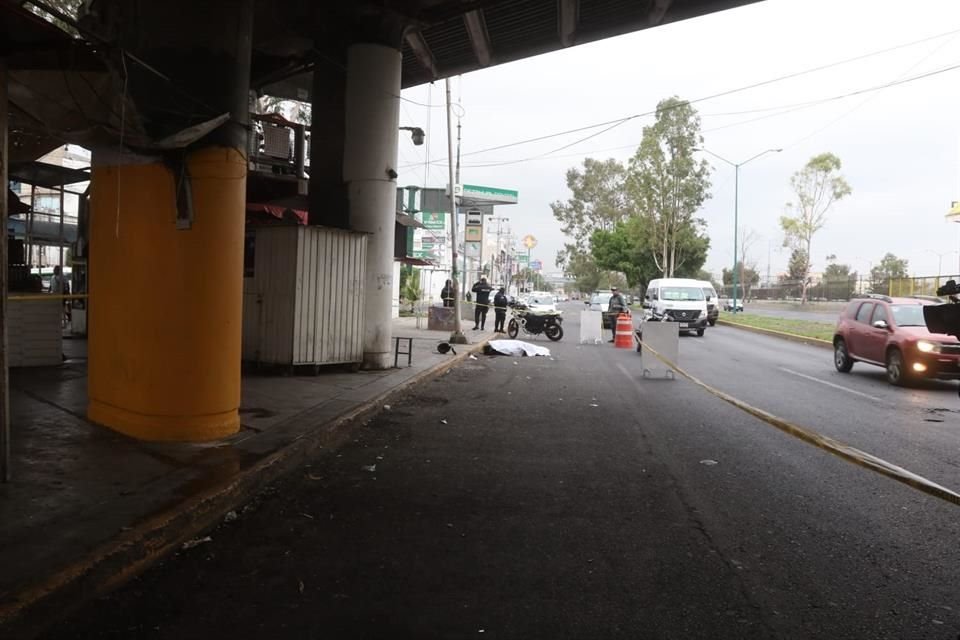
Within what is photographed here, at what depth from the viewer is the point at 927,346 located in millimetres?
12008

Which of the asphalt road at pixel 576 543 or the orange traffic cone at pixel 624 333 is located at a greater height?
the orange traffic cone at pixel 624 333

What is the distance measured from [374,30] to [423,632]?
11.1m

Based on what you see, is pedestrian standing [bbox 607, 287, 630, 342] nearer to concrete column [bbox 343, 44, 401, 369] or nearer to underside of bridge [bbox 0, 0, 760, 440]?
concrete column [bbox 343, 44, 401, 369]

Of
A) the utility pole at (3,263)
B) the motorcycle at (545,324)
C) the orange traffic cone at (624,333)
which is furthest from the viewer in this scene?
the motorcycle at (545,324)

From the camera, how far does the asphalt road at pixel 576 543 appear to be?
3342 millimetres

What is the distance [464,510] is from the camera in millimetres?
5082

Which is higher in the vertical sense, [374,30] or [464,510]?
[374,30]

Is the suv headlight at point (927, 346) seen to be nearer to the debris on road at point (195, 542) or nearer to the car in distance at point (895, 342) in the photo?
the car in distance at point (895, 342)

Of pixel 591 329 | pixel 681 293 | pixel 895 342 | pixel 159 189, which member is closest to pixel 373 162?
pixel 159 189

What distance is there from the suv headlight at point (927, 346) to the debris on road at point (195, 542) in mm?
12335

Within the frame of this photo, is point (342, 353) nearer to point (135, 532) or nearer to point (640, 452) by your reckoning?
point (640, 452)

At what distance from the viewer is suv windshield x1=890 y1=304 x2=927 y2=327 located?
42.1ft

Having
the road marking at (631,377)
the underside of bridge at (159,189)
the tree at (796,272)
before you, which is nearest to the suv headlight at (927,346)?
the road marking at (631,377)

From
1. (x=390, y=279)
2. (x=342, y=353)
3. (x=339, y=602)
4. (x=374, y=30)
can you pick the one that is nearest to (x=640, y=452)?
(x=339, y=602)
